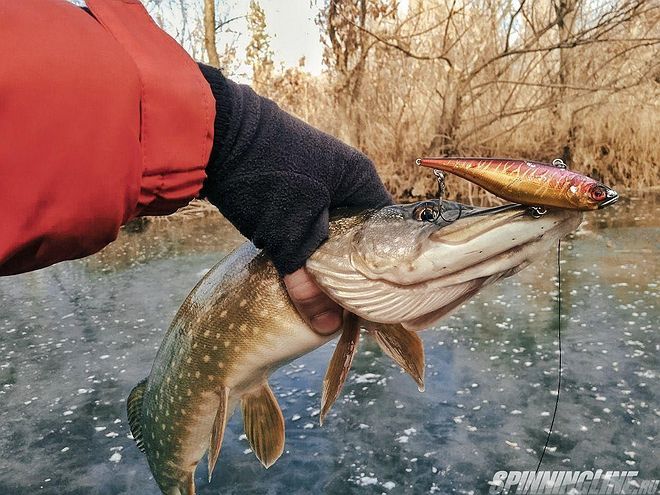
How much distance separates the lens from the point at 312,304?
119cm

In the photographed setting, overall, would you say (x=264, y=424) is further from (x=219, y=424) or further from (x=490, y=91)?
(x=490, y=91)

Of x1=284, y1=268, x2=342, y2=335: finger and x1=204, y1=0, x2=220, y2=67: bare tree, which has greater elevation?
x1=204, y1=0, x2=220, y2=67: bare tree

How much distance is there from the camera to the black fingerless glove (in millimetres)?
949

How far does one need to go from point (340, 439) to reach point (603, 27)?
589 centimetres

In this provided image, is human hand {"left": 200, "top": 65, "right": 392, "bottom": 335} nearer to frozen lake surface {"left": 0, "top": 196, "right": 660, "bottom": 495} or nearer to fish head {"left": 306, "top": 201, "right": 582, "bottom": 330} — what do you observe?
fish head {"left": 306, "top": 201, "right": 582, "bottom": 330}

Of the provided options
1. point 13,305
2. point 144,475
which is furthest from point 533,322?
point 13,305

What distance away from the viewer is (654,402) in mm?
2469

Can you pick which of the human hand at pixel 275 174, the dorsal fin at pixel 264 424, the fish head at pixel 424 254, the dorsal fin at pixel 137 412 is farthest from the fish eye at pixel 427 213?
the dorsal fin at pixel 137 412

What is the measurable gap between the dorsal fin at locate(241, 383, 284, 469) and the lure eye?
36.0 inches

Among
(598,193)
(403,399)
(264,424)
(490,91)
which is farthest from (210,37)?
(598,193)

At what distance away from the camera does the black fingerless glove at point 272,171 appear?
0.95 meters

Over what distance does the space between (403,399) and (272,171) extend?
6.30ft

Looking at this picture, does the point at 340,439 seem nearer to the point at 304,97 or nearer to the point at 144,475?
the point at 144,475

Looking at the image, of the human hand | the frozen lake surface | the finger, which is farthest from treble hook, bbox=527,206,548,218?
the frozen lake surface
